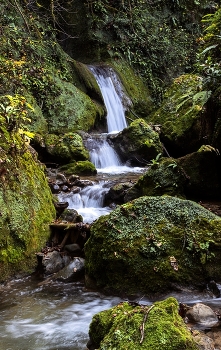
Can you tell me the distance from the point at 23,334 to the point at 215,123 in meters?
5.18

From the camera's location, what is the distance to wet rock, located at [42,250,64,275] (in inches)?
190

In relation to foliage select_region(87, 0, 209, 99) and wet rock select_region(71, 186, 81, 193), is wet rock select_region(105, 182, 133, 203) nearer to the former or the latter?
wet rock select_region(71, 186, 81, 193)

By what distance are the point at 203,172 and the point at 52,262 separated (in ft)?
11.8

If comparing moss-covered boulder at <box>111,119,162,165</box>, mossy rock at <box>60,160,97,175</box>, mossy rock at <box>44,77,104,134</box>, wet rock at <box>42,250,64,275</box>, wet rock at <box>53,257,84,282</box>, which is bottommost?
wet rock at <box>53,257,84,282</box>

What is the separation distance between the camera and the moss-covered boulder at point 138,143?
35.0 ft

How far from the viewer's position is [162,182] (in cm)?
691

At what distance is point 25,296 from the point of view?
167 inches

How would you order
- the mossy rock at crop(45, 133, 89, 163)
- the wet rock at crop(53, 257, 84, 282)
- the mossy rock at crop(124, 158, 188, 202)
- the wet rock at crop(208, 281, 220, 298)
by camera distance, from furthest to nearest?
the mossy rock at crop(45, 133, 89, 163)
the mossy rock at crop(124, 158, 188, 202)
the wet rock at crop(53, 257, 84, 282)
the wet rock at crop(208, 281, 220, 298)

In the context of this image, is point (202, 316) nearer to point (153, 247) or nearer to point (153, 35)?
point (153, 247)

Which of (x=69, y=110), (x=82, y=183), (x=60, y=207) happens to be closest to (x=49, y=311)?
(x=60, y=207)

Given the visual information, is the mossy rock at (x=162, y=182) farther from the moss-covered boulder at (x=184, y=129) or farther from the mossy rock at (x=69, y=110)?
the mossy rock at (x=69, y=110)

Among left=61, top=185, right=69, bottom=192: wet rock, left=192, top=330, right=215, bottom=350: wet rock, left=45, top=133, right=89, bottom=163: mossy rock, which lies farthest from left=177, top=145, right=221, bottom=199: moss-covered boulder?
left=192, top=330, right=215, bottom=350: wet rock

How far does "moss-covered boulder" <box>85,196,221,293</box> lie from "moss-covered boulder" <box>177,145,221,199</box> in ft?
8.23

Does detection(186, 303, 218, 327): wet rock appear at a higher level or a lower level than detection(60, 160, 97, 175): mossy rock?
lower
